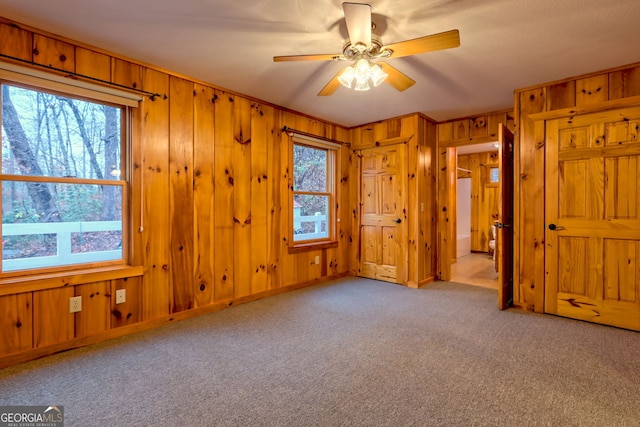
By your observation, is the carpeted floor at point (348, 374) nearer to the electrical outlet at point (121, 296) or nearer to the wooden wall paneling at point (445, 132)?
the electrical outlet at point (121, 296)

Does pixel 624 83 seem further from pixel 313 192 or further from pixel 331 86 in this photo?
pixel 313 192

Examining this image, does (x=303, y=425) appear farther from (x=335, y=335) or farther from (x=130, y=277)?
(x=130, y=277)

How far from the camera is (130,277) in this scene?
2.62 m

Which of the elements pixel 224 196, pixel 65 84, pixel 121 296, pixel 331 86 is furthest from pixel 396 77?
pixel 121 296

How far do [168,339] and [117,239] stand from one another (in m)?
1.00

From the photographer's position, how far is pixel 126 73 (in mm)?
2607

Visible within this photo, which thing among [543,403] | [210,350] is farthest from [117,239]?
[543,403]

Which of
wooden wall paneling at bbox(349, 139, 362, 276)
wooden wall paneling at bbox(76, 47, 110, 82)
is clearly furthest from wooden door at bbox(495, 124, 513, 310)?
wooden wall paneling at bbox(76, 47, 110, 82)

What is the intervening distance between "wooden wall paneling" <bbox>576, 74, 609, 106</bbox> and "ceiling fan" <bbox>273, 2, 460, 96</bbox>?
1927mm

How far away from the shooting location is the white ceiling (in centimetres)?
192

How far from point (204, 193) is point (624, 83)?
4.15 meters

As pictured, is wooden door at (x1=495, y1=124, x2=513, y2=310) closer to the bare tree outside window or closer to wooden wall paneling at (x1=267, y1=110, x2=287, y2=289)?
the bare tree outside window

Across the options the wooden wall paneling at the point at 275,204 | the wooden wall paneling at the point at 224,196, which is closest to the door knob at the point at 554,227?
the wooden wall paneling at the point at 275,204

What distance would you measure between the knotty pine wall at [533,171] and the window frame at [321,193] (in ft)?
7.79
